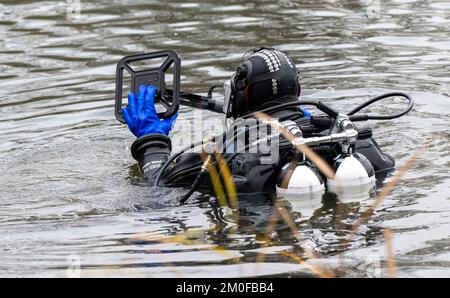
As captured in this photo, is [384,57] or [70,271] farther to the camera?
[384,57]

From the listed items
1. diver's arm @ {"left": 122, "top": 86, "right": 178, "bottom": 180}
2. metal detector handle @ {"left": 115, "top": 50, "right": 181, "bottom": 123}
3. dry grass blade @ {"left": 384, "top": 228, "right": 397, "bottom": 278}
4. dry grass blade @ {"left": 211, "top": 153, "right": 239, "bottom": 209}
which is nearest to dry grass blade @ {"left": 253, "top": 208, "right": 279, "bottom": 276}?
dry grass blade @ {"left": 211, "top": 153, "right": 239, "bottom": 209}

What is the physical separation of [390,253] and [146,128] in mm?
2572

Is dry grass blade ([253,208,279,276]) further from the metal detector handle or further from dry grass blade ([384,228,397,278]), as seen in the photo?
the metal detector handle

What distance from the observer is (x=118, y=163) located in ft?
26.3

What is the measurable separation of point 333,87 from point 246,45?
2.12 meters

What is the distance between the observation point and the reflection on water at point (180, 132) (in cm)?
554

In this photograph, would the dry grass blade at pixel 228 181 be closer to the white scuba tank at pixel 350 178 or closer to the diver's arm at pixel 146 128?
the white scuba tank at pixel 350 178

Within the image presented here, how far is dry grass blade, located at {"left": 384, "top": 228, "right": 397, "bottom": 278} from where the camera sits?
5.04 metres

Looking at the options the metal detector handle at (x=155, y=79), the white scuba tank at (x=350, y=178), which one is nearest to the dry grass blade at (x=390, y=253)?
the white scuba tank at (x=350, y=178)

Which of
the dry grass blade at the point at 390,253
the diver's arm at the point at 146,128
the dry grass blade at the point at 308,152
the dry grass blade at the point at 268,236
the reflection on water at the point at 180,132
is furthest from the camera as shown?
the diver's arm at the point at 146,128

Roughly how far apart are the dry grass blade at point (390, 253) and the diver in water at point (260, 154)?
0.67 meters

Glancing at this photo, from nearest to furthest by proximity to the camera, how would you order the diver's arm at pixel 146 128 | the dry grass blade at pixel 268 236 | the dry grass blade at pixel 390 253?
the dry grass blade at pixel 390 253
the dry grass blade at pixel 268 236
the diver's arm at pixel 146 128

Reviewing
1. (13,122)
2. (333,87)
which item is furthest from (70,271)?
(333,87)
